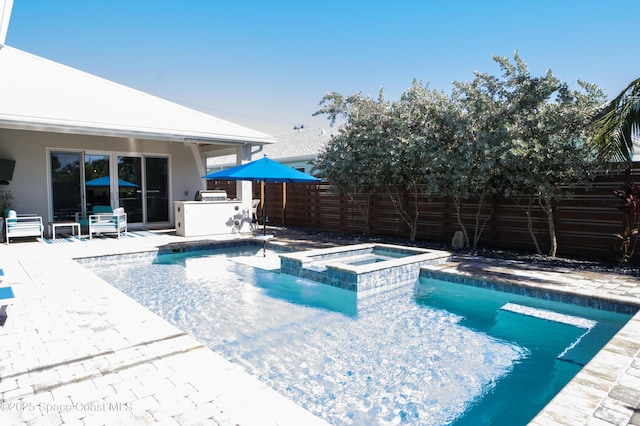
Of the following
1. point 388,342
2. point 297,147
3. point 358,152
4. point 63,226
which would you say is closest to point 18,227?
point 63,226

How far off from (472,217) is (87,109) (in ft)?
37.9

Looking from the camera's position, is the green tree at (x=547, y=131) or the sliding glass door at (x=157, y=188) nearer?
the green tree at (x=547, y=131)

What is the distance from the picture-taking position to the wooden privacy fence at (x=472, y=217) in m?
9.55

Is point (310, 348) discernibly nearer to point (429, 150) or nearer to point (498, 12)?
point (429, 150)

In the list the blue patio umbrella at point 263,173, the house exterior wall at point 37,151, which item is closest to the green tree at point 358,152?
the blue patio umbrella at point 263,173

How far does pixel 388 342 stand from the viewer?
18.1ft

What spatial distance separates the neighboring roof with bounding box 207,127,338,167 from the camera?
21.5 meters

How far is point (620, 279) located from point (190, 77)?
2096 cm

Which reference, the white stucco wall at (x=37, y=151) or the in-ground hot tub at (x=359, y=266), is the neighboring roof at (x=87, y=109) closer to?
the white stucco wall at (x=37, y=151)

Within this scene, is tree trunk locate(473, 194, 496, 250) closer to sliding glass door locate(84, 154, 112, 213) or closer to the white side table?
the white side table

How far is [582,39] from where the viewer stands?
39.4 ft

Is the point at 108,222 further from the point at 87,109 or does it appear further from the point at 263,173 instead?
the point at 263,173

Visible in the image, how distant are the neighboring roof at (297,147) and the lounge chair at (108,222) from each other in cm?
792

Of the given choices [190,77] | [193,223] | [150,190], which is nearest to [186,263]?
[193,223]
